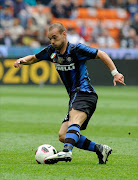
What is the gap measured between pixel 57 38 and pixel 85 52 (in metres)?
0.38

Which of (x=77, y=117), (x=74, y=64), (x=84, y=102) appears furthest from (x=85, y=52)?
(x=77, y=117)

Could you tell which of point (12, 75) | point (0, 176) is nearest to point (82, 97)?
point (0, 176)

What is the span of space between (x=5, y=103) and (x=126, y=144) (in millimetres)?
7304

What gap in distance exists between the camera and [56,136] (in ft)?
27.3

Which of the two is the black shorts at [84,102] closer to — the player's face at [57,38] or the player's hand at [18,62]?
the player's face at [57,38]

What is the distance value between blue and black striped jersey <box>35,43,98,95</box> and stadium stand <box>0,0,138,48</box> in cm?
1707

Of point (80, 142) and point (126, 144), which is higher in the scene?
point (80, 142)

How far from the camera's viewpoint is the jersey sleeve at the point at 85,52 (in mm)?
5777

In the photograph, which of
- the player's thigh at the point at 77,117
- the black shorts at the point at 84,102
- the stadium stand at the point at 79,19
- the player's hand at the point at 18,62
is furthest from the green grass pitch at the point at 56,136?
the stadium stand at the point at 79,19

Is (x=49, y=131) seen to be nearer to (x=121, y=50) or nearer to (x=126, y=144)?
(x=126, y=144)

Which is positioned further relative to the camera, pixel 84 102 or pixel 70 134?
pixel 84 102

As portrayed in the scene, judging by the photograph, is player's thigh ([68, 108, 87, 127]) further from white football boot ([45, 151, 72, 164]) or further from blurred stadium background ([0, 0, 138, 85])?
blurred stadium background ([0, 0, 138, 85])

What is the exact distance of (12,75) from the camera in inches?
842

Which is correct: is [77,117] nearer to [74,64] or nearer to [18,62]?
[74,64]
